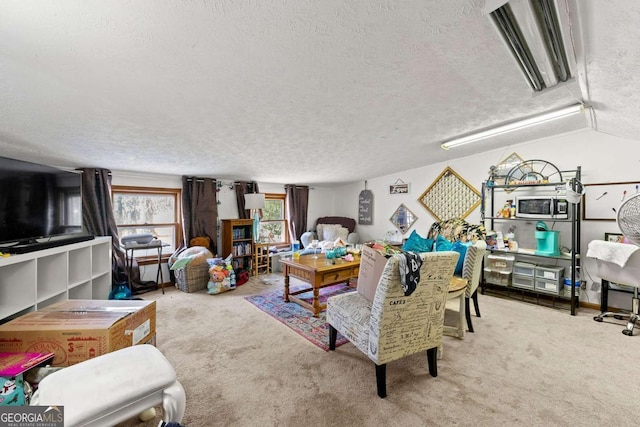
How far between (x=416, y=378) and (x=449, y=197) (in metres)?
3.40

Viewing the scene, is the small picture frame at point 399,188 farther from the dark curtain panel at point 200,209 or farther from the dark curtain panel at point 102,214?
the dark curtain panel at point 102,214

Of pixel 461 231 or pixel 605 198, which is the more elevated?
pixel 605 198

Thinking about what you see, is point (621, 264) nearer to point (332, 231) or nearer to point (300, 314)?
point (300, 314)

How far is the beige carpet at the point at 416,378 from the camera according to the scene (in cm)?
160

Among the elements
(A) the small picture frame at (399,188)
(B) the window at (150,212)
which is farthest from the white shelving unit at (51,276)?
(A) the small picture frame at (399,188)

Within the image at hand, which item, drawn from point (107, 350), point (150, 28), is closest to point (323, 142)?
point (150, 28)

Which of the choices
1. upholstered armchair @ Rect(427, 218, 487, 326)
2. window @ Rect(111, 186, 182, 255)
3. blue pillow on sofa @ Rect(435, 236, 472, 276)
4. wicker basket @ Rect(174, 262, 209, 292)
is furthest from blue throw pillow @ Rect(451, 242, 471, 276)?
window @ Rect(111, 186, 182, 255)

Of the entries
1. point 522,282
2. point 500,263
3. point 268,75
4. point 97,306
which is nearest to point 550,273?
point 522,282

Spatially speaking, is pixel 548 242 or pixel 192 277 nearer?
pixel 548 242

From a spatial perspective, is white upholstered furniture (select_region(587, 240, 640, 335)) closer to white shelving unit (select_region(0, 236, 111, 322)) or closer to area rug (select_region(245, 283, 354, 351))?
area rug (select_region(245, 283, 354, 351))

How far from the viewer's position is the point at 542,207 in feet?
11.2

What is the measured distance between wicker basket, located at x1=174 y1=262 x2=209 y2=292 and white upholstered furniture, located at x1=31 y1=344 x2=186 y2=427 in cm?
290

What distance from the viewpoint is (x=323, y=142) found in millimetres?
3266

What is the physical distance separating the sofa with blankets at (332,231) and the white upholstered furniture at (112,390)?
447cm
